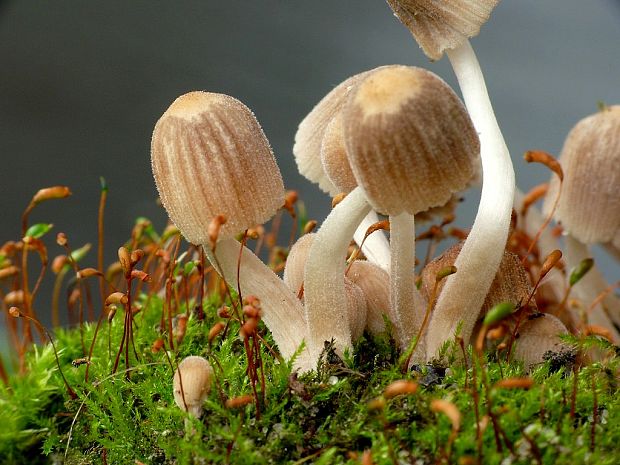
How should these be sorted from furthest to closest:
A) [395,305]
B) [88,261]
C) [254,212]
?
[88,261]
[395,305]
[254,212]

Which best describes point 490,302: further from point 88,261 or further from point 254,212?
point 88,261

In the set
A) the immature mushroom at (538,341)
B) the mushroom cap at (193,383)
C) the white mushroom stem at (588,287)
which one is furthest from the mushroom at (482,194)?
the white mushroom stem at (588,287)

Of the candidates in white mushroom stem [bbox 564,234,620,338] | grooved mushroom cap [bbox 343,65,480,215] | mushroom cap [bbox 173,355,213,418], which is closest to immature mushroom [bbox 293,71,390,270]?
grooved mushroom cap [bbox 343,65,480,215]

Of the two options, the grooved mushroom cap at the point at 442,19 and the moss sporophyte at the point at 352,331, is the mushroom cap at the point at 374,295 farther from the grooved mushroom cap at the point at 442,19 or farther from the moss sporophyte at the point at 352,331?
the grooved mushroom cap at the point at 442,19

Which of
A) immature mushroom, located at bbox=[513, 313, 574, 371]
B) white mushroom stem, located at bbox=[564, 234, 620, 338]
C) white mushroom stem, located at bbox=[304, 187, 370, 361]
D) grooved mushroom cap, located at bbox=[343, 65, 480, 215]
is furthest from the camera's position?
white mushroom stem, located at bbox=[564, 234, 620, 338]

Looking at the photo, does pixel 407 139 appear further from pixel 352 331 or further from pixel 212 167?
pixel 352 331

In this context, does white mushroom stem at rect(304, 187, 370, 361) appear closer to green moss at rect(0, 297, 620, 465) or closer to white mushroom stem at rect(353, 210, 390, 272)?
green moss at rect(0, 297, 620, 465)

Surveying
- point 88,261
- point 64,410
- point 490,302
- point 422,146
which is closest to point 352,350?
point 490,302
